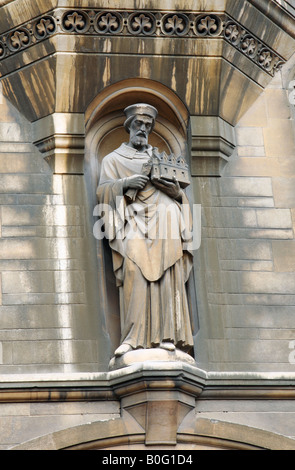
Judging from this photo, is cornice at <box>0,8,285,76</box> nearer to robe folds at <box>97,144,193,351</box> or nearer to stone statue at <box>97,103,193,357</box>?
stone statue at <box>97,103,193,357</box>

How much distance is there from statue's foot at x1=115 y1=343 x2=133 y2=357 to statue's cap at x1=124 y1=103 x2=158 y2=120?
257cm

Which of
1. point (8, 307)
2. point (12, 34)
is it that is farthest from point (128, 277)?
point (12, 34)

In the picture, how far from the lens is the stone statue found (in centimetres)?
1340

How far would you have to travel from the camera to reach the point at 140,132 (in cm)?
1449

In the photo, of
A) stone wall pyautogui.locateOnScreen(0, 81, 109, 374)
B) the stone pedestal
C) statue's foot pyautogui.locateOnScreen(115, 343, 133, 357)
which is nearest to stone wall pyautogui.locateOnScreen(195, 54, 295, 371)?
the stone pedestal

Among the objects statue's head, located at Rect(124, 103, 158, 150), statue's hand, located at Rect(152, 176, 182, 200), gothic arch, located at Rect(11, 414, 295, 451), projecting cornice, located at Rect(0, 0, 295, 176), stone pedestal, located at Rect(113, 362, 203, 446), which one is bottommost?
gothic arch, located at Rect(11, 414, 295, 451)

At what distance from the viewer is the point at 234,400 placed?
13422 mm

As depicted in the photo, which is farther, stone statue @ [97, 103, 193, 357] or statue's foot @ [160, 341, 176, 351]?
stone statue @ [97, 103, 193, 357]

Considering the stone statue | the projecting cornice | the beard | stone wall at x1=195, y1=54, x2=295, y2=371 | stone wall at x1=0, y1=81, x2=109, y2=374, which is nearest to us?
the stone statue

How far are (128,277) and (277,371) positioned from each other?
5.57 ft

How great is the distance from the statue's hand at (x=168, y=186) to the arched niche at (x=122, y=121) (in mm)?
761

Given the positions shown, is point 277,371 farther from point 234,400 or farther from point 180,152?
point 180,152

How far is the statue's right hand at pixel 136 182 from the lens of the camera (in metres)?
14.0

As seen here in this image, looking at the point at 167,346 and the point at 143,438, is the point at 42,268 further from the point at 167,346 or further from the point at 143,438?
the point at 143,438
